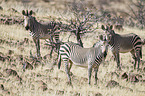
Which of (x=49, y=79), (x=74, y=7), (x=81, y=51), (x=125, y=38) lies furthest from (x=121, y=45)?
(x=49, y=79)

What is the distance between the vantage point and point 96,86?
873 centimetres

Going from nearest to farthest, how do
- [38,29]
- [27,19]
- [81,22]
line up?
[27,19] → [81,22] → [38,29]

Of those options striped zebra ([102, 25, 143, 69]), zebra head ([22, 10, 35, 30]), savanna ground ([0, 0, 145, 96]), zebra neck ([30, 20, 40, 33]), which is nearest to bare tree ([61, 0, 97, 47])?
striped zebra ([102, 25, 143, 69])

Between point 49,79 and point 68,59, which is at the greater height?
point 68,59

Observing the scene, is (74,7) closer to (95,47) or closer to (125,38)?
(125,38)

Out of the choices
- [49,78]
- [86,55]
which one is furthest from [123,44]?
[49,78]

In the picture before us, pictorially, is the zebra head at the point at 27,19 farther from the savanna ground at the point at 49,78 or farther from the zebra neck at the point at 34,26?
the savanna ground at the point at 49,78

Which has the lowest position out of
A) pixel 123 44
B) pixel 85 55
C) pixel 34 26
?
pixel 85 55

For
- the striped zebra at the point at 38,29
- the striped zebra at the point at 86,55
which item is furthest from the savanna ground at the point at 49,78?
the striped zebra at the point at 38,29

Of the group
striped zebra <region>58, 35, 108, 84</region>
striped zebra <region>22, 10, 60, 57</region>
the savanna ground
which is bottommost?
the savanna ground

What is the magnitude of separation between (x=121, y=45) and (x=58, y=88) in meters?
4.93

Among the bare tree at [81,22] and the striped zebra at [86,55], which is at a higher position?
the bare tree at [81,22]

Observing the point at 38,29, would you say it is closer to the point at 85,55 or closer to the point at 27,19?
the point at 27,19

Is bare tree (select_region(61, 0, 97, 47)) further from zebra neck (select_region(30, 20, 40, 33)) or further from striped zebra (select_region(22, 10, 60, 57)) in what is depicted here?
zebra neck (select_region(30, 20, 40, 33))
